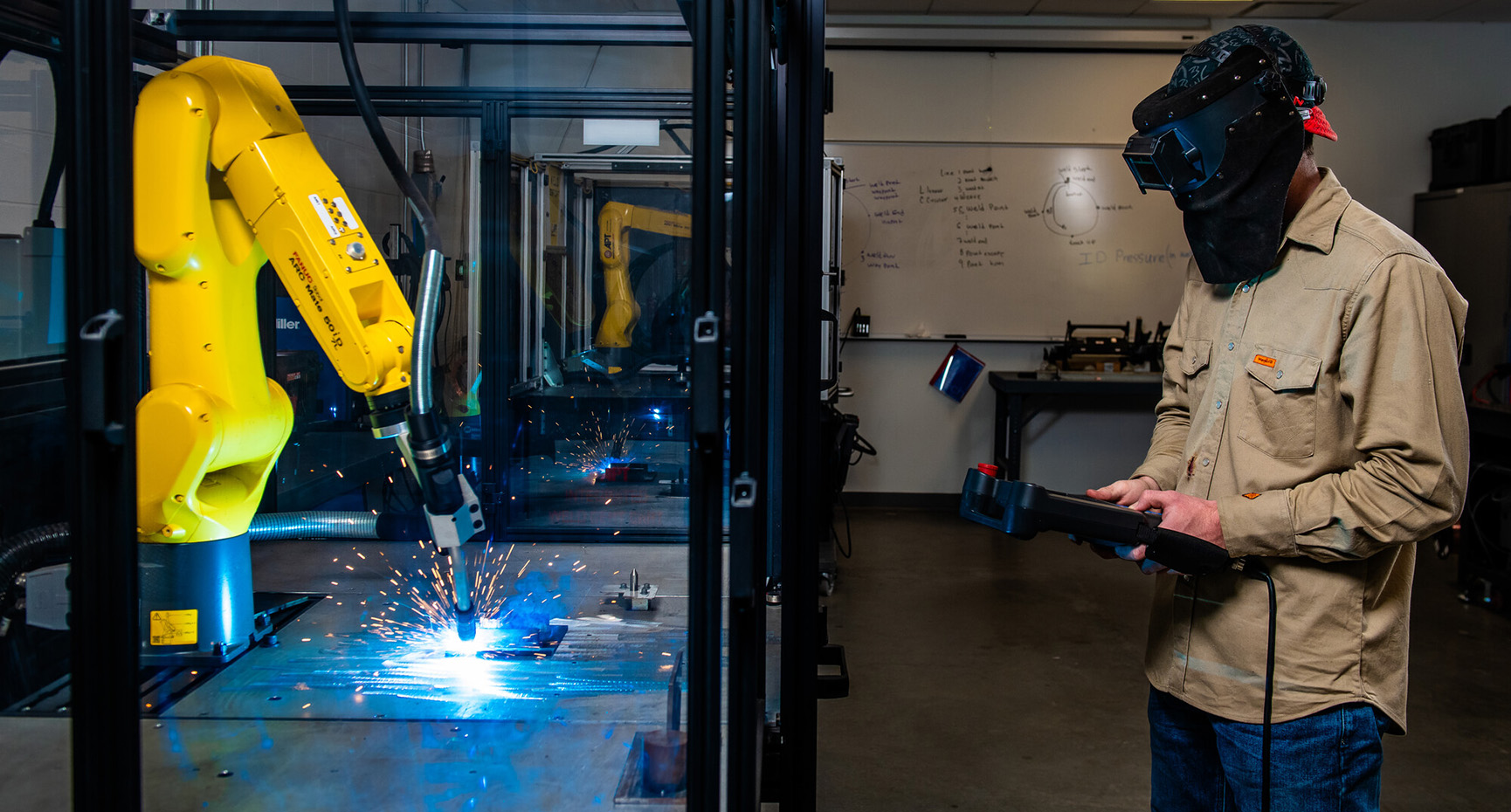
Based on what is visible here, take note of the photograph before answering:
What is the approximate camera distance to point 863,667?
3.00 m

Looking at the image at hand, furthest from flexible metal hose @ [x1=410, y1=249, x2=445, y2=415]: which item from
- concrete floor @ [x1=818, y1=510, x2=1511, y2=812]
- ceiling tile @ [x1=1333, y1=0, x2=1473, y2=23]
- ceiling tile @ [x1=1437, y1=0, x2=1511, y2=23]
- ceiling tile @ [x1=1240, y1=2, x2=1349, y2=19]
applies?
ceiling tile @ [x1=1437, y1=0, x2=1511, y2=23]

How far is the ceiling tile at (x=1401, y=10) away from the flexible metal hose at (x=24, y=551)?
229 inches

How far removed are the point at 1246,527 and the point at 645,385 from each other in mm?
3149

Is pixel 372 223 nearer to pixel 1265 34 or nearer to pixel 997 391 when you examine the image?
pixel 1265 34

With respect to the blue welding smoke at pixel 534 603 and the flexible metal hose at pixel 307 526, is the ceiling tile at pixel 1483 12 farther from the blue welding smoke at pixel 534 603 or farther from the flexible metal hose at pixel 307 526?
the flexible metal hose at pixel 307 526

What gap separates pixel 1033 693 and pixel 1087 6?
3770mm

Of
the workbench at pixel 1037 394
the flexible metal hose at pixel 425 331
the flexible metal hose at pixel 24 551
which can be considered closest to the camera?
the flexible metal hose at pixel 425 331

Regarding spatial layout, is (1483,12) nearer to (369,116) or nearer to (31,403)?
(369,116)

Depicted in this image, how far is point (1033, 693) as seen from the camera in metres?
2.82

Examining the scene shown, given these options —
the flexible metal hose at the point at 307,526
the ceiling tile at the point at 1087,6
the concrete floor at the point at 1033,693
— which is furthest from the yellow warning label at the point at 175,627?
the ceiling tile at the point at 1087,6

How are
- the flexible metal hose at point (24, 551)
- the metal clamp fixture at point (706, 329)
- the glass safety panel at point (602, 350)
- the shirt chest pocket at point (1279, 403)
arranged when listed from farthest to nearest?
A: the glass safety panel at point (602, 350), the flexible metal hose at point (24, 551), the shirt chest pocket at point (1279, 403), the metal clamp fixture at point (706, 329)

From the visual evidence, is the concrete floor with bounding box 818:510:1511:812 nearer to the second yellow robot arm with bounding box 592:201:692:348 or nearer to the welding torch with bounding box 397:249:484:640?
the welding torch with bounding box 397:249:484:640

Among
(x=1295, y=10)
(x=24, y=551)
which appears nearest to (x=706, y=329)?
(x=24, y=551)

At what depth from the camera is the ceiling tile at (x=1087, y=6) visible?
15.8 feet
